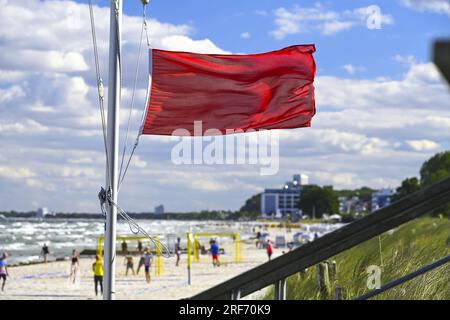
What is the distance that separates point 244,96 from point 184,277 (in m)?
31.3

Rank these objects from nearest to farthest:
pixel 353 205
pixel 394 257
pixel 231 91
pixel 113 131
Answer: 1. pixel 113 131
2. pixel 394 257
3. pixel 231 91
4. pixel 353 205

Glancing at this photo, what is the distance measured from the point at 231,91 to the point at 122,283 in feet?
87.8

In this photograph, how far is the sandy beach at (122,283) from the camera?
29.2 metres

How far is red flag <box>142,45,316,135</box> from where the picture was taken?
9.05m

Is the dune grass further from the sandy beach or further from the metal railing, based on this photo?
the sandy beach

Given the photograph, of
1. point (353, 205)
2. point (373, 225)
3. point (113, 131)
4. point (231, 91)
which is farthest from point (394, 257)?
point (353, 205)

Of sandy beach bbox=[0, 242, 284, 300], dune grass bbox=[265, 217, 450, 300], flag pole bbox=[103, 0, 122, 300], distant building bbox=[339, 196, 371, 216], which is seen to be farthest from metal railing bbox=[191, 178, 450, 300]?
distant building bbox=[339, 196, 371, 216]

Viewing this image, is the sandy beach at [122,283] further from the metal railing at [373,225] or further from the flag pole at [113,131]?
the metal railing at [373,225]

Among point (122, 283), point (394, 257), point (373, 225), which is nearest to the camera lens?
point (373, 225)

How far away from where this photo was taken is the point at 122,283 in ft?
115

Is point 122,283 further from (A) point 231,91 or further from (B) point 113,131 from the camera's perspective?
(B) point 113,131

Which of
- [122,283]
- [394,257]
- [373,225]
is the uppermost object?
[373,225]
